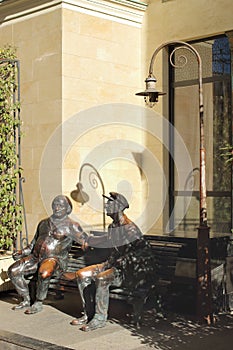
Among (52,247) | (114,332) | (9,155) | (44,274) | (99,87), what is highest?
(99,87)

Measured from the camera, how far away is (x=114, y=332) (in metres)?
7.26

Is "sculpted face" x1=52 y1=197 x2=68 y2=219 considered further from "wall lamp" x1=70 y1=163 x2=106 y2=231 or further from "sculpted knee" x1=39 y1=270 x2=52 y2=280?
"wall lamp" x1=70 y1=163 x2=106 y2=231

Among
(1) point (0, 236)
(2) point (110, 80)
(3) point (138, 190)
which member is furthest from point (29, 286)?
(2) point (110, 80)

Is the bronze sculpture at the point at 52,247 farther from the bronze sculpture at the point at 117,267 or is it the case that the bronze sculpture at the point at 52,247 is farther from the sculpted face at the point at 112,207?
the sculpted face at the point at 112,207

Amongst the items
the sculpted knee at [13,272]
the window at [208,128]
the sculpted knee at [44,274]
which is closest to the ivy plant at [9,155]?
the sculpted knee at [13,272]

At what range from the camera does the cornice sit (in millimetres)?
10562

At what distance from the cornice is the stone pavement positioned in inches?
202

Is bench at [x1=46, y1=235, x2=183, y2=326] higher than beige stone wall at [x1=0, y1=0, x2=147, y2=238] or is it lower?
lower

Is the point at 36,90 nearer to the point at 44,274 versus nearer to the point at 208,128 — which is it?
the point at 208,128

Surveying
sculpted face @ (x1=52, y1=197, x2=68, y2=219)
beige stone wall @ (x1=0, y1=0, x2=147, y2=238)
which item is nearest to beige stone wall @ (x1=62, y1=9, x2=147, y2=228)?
beige stone wall @ (x1=0, y1=0, x2=147, y2=238)

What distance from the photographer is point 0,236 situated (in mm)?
10461

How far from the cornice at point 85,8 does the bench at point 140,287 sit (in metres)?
4.16

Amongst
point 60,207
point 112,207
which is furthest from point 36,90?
point 112,207

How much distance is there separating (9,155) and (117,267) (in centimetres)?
358
